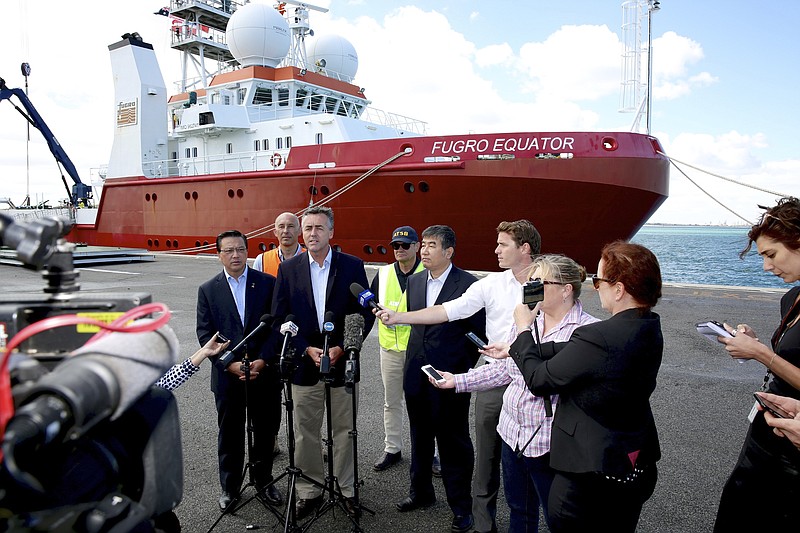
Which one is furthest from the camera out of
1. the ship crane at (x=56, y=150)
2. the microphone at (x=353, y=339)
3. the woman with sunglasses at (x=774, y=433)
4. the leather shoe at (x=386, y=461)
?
the ship crane at (x=56, y=150)

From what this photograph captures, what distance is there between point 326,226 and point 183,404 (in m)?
2.35

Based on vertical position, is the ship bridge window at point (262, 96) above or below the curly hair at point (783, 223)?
above

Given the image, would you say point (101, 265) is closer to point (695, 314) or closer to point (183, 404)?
point (183, 404)

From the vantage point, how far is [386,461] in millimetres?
3512

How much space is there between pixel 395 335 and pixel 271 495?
4.35 feet

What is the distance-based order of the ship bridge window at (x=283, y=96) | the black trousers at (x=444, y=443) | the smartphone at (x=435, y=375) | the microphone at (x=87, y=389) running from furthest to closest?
the ship bridge window at (x=283, y=96) < the black trousers at (x=444, y=443) < the smartphone at (x=435, y=375) < the microphone at (x=87, y=389)

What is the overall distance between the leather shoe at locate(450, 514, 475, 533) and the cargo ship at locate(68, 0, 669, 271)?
8.22 metres

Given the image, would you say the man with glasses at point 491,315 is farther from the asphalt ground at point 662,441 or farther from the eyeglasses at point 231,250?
the eyeglasses at point 231,250

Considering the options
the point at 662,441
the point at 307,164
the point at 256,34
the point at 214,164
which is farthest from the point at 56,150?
the point at 662,441

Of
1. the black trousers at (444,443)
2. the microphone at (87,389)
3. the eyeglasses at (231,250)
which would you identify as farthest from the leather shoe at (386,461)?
the microphone at (87,389)

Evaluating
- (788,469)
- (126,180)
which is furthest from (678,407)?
(126,180)

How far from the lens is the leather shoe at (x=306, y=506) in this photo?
2955 millimetres

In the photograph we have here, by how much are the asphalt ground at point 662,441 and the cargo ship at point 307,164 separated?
10.6 feet

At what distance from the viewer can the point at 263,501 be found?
9.78 ft
